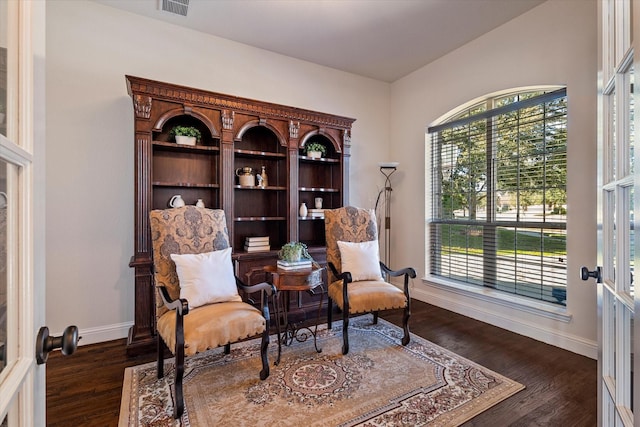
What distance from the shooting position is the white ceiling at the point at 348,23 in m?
2.94

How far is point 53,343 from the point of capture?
0.70m

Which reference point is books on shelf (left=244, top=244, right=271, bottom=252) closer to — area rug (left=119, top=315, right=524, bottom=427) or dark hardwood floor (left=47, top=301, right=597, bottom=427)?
area rug (left=119, top=315, right=524, bottom=427)

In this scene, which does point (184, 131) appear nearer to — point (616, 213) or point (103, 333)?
point (103, 333)

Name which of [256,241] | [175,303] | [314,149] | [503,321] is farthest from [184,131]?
[503,321]

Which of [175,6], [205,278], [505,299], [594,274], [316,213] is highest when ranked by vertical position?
[175,6]

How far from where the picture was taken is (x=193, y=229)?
252 centimetres

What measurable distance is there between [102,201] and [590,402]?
420 cm

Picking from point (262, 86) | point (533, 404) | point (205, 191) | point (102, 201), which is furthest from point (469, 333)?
point (102, 201)

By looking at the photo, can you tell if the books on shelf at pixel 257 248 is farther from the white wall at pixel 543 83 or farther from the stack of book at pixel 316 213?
the white wall at pixel 543 83

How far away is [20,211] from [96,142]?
9.28ft

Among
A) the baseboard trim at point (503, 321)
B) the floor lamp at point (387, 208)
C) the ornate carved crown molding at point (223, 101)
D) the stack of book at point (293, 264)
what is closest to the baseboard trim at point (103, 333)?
the stack of book at point (293, 264)

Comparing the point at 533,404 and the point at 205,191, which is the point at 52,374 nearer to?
the point at 205,191

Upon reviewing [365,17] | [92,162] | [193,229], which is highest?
→ [365,17]

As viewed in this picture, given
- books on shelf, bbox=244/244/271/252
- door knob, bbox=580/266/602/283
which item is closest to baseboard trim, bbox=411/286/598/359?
door knob, bbox=580/266/602/283
